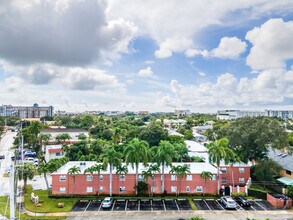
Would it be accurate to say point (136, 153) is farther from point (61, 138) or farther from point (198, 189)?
point (61, 138)

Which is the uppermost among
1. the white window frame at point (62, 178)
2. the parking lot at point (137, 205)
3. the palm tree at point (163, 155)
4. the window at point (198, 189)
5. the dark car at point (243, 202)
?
the palm tree at point (163, 155)

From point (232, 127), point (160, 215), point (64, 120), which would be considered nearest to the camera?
point (160, 215)

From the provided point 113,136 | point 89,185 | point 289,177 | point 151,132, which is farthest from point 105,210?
point 113,136

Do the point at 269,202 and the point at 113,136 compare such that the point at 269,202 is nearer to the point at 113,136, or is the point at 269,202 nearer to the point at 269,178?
the point at 269,178

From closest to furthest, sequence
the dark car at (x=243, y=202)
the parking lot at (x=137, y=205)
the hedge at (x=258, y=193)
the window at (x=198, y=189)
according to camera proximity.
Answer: the parking lot at (x=137, y=205) < the dark car at (x=243, y=202) < the hedge at (x=258, y=193) < the window at (x=198, y=189)

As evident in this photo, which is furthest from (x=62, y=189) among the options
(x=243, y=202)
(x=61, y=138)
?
(x=61, y=138)

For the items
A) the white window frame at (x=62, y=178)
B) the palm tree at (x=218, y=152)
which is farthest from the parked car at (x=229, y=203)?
the white window frame at (x=62, y=178)

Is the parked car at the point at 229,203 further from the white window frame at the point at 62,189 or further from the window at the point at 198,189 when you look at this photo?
the white window frame at the point at 62,189
